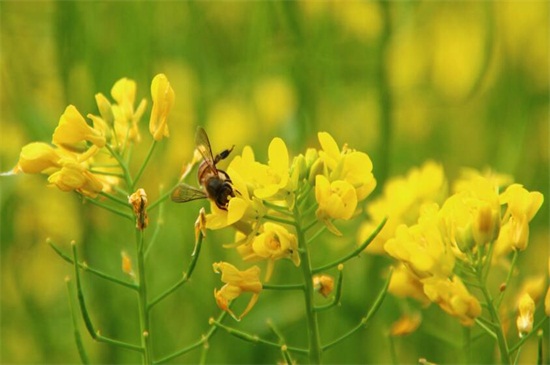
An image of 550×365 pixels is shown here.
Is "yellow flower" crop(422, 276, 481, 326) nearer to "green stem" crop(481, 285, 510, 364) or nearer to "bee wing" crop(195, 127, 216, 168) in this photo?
"green stem" crop(481, 285, 510, 364)

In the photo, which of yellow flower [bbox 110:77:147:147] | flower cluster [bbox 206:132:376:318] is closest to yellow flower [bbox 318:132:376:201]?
flower cluster [bbox 206:132:376:318]

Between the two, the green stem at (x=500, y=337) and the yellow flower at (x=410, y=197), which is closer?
the green stem at (x=500, y=337)

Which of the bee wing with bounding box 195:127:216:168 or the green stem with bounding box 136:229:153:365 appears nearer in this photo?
the green stem with bounding box 136:229:153:365

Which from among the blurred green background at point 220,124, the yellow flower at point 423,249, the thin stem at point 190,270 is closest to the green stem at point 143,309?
the thin stem at point 190,270

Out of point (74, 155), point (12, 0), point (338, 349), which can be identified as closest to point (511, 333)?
point (338, 349)

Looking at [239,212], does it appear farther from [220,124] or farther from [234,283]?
[220,124]

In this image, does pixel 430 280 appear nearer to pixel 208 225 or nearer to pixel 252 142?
pixel 208 225

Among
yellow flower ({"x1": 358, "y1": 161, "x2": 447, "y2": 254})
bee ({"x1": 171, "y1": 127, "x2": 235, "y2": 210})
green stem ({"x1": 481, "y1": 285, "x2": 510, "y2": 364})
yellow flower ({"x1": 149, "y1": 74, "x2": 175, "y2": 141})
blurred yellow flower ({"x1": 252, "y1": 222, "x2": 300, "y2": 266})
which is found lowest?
green stem ({"x1": 481, "y1": 285, "x2": 510, "y2": 364})

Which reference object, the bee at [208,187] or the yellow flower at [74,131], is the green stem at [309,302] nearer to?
the bee at [208,187]
